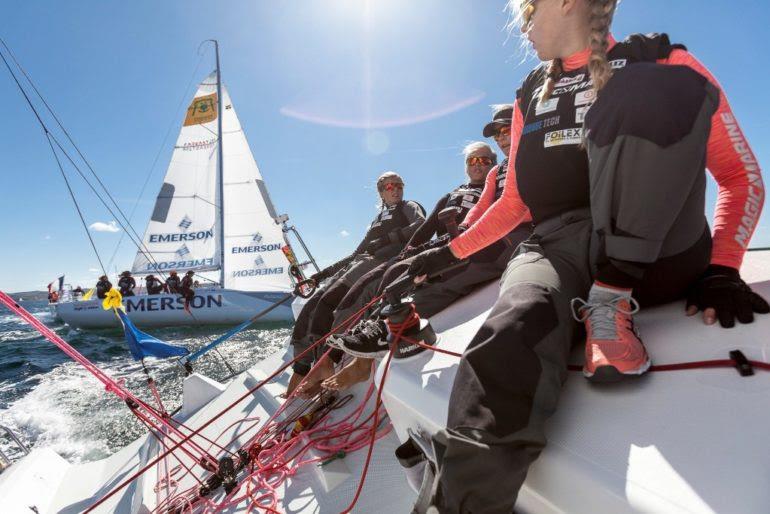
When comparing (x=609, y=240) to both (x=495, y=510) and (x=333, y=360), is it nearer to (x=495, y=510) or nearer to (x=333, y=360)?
(x=495, y=510)

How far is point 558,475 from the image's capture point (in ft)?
1.62

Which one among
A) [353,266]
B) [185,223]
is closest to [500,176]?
[353,266]

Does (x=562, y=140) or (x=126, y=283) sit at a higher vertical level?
(x=562, y=140)

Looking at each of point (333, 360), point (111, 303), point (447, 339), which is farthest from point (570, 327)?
point (111, 303)

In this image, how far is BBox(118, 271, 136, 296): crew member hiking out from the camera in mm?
14820

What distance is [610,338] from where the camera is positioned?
0.62 meters

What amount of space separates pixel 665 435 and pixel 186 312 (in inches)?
619

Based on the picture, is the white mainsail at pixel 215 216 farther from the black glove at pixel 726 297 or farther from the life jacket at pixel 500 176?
the black glove at pixel 726 297

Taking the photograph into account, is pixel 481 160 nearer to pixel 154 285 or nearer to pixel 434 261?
pixel 434 261

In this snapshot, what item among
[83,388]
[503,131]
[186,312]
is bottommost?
[186,312]

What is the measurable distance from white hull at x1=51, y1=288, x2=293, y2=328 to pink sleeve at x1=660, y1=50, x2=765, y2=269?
1350 centimetres

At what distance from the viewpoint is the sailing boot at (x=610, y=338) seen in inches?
23.2

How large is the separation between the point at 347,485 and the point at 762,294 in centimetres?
150

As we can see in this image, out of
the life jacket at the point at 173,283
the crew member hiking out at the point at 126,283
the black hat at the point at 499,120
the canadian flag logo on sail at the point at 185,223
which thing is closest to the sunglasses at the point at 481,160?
the black hat at the point at 499,120
